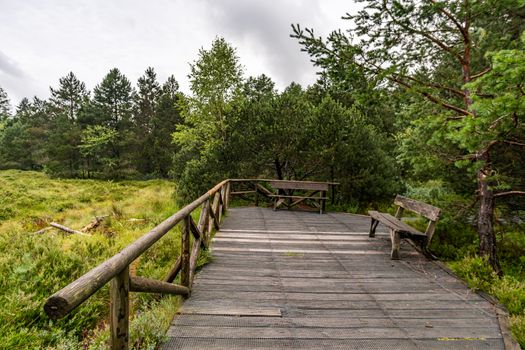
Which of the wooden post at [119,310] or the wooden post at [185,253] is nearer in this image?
the wooden post at [119,310]

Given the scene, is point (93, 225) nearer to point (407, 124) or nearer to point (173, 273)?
point (173, 273)

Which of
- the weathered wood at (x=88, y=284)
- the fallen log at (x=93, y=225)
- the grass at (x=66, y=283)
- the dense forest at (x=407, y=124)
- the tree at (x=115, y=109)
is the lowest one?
the fallen log at (x=93, y=225)

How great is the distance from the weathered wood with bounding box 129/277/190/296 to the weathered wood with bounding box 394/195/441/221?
4414 mm

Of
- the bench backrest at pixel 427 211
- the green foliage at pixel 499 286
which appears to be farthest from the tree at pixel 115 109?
the green foliage at pixel 499 286

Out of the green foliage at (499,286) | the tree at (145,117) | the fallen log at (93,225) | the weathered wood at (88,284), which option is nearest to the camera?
the weathered wood at (88,284)

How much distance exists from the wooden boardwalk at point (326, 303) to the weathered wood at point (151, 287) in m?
0.24

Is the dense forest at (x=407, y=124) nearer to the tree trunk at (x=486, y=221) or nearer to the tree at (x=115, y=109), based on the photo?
the tree trunk at (x=486, y=221)

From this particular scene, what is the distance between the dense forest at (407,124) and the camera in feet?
14.0

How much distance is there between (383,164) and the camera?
38.2 ft

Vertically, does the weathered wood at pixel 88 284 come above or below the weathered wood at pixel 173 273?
above

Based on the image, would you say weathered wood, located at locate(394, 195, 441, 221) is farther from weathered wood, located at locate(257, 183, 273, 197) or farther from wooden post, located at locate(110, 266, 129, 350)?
weathered wood, located at locate(257, 183, 273, 197)

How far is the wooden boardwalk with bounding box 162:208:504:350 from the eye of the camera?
267 centimetres

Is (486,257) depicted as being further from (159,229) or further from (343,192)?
(343,192)

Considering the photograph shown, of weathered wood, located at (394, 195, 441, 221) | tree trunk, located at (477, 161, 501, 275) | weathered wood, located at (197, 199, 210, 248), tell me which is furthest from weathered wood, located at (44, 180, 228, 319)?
tree trunk, located at (477, 161, 501, 275)
